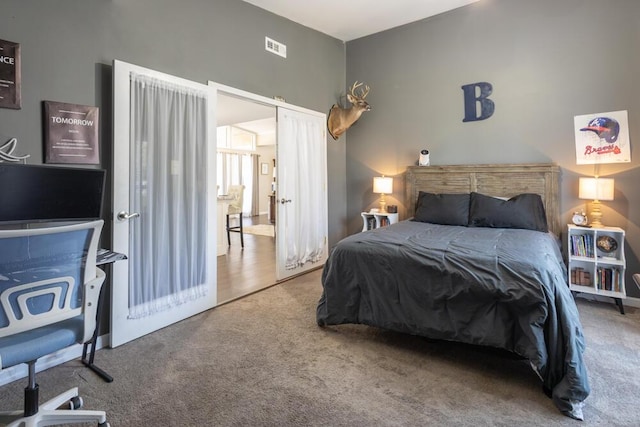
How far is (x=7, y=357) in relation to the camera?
1.33 meters

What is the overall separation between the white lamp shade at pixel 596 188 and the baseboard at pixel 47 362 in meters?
4.28

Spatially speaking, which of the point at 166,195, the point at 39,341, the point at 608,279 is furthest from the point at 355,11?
the point at 39,341

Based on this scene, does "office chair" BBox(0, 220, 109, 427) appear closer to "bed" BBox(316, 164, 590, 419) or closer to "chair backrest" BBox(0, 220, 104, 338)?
"chair backrest" BBox(0, 220, 104, 338)

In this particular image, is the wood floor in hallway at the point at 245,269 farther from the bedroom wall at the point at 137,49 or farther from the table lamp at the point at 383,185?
the table lamp at the point at 383,185

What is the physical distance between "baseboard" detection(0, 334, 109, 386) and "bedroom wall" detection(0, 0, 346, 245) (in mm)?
780

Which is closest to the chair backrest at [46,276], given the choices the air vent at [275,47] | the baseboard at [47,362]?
the baseboard at [47,362]

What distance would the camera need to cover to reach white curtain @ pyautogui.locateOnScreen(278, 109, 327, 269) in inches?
161

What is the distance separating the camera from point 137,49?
2.66m

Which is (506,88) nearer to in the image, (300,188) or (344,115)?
(344,115)

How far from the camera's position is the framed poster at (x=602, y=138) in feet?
10.8

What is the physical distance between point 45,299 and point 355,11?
4141 millimetres

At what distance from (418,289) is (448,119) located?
109 inches

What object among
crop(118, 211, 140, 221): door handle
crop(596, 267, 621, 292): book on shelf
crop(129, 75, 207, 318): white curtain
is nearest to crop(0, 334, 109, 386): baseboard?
crop(129, 75, 207, 318): white curtain

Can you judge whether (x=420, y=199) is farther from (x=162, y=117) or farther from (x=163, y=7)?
(x=163, y=7)
